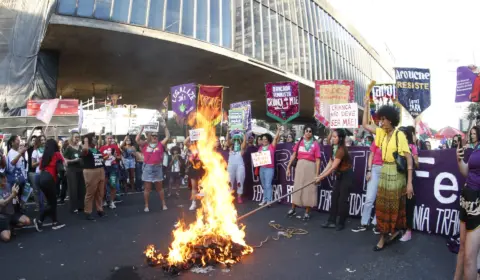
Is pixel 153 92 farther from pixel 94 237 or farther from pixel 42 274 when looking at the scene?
pixel 42 274

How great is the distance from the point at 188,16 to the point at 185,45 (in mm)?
2178

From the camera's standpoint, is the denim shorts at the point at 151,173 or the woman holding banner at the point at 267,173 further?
the woman holding banner at the point at 267,173

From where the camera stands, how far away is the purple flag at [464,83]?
9508mm

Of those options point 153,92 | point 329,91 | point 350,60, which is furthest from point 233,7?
point 350,60

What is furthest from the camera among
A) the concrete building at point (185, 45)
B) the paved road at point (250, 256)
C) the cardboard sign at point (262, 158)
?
the concrete building at point (185, 45)

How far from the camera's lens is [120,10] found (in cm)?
1538

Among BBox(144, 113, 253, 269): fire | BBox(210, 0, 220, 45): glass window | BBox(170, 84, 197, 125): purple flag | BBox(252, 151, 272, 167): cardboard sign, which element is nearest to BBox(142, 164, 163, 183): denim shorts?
BBox(252, 151, 272, 167): cardboard sign

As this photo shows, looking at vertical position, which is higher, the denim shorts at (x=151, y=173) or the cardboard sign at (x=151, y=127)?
the cardboard sign at (x=151, y=127)

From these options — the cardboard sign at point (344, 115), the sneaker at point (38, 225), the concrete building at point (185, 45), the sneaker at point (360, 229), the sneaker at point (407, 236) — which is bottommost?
the sneaker at point (38, 225)

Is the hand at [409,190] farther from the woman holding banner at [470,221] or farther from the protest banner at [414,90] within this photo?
the protest banner at [414,90]

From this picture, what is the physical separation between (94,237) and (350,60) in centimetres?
3729

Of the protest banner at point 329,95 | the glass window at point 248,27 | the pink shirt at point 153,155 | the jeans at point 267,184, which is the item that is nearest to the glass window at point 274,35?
the glass window at point 248,27

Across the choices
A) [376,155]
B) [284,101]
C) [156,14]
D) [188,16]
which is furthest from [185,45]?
[376,155]

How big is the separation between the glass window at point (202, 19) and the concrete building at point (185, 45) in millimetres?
54
